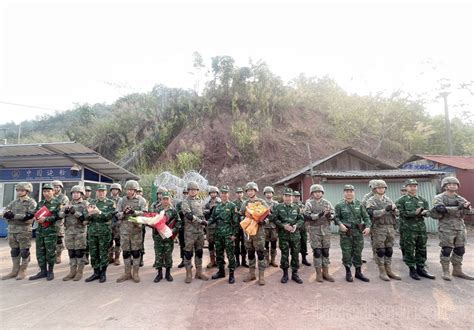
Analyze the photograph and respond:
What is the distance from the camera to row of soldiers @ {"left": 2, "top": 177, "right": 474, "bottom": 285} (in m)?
6.02

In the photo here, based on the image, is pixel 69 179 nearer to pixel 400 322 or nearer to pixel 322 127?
pixel 400 322

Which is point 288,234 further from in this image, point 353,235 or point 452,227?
point 452,227

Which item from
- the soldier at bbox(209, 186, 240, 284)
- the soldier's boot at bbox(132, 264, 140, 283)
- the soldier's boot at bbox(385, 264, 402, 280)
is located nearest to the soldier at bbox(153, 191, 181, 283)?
the soldier's boot at bbox(132, 264, 140, 283)

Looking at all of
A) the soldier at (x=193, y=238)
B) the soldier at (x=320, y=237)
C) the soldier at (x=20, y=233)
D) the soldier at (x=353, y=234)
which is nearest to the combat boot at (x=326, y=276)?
the soldier at (x=320, y=237)

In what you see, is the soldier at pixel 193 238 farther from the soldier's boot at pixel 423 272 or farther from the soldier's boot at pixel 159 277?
the soldier's boot at pixel 423 272

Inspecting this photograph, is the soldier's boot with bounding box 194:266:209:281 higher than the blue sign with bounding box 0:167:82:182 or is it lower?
lower

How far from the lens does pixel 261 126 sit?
78.4 ft

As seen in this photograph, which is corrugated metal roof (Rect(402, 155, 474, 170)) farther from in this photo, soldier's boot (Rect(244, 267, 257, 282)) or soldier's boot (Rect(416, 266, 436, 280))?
soldier's boot (Rect(244, 267, 257, 282))

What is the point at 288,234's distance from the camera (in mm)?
6020

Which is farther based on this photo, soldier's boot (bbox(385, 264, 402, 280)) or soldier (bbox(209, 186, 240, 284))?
soldier (bbox(209, 186, 240, 284))

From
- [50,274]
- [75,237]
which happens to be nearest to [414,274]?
[75,237]

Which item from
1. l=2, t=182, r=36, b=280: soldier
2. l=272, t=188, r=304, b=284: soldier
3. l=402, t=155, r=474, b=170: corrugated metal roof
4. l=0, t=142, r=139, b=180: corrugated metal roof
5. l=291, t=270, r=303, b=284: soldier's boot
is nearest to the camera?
l=291, t=270, r=303, b=284: soldier's boot

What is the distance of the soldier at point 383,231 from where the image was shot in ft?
19.9

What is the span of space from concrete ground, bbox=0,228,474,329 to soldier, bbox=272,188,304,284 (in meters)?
0.35
